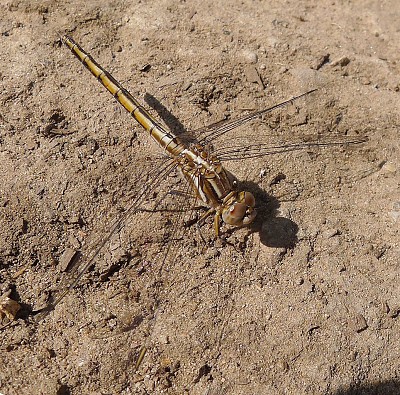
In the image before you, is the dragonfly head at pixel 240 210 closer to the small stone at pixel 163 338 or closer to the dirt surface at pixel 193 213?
the dirt surface at pixel 193 213

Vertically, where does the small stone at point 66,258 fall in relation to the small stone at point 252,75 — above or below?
above

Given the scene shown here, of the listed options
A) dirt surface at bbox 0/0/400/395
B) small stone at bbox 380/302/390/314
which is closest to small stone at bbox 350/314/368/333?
dirt surface at bbox 0/0/400/395

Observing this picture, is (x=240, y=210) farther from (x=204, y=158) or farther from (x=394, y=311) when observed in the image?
(x=394, y=311)

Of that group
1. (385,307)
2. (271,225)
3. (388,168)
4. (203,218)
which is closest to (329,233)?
(271,225)

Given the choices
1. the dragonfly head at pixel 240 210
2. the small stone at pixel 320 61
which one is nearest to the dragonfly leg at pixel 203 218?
the dragonfly head at pixel 240 210

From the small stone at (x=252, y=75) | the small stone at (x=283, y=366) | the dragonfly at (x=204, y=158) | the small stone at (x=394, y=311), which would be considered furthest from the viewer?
the small stone at (x=252, y=75)

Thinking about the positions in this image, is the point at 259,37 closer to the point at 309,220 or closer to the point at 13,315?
the point at 309,220

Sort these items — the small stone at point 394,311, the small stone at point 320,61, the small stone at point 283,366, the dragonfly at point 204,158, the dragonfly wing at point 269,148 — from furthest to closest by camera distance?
the small stone at point 320,61
the dragonfly wing at point 269,148
the dragonfly at point 204,158
the small stone at point 394,311
the small stone at point 283,366

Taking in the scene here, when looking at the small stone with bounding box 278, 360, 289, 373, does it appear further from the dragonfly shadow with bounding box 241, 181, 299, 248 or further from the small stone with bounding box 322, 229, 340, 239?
the small stone with bounding box 322, 229, 340, 239
